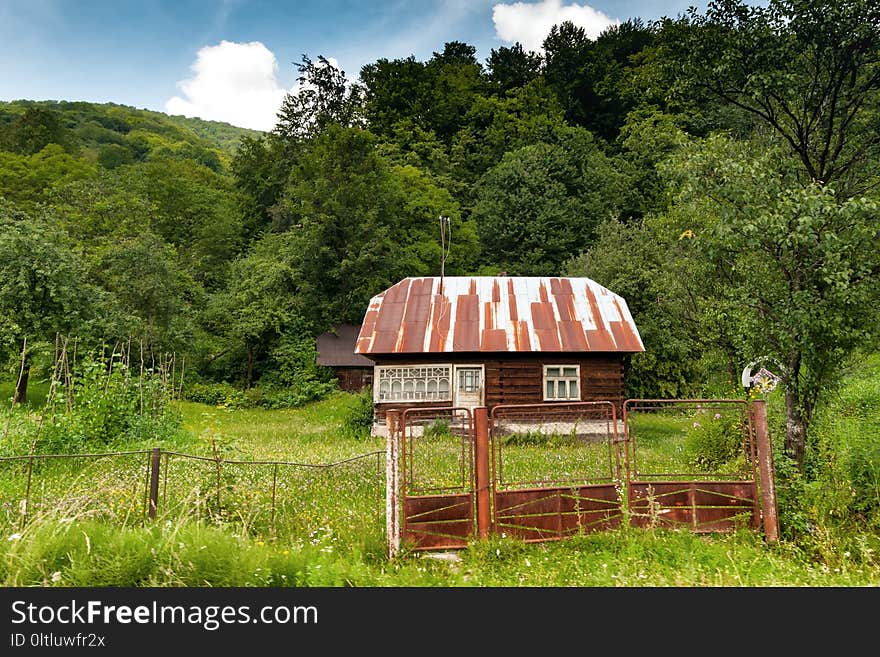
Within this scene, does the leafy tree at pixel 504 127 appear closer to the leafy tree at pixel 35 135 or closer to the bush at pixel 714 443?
the leafy tree at pixel 35 135

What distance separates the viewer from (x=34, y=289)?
23422mm

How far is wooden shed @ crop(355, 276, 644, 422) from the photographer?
60.7 feet

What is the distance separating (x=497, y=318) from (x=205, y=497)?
43.2 feet

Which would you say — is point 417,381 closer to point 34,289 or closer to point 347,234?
point 34,289

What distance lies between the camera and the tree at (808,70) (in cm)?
971

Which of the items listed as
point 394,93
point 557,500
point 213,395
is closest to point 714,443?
point 557,500

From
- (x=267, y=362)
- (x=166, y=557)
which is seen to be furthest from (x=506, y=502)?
(x=267, y=362)

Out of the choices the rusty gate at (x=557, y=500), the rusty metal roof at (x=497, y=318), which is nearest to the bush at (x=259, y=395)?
the rusty metal roof at (x=497, y=318)

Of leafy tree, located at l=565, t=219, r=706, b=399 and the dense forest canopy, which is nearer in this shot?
the dense forest canopy

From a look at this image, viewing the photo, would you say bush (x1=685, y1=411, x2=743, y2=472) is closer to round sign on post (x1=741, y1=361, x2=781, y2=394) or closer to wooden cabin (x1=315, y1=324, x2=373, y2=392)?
round sign on post (x1=741, y1=361, x2=781, y2=394)

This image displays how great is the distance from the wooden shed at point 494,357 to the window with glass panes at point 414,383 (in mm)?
31

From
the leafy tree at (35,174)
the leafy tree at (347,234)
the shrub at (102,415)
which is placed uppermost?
the leafy tree at (35,174)

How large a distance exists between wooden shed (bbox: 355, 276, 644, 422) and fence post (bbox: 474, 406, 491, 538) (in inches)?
438

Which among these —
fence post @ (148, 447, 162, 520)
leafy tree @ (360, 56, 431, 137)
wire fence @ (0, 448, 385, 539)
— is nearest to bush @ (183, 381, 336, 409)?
wire fence @ (0, 448, 385, 539)
